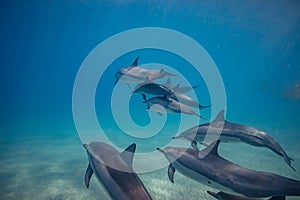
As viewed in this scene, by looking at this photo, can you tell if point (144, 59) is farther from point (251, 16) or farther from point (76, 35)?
point (251, 16)

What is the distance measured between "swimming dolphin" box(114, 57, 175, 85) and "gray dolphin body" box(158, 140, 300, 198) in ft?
10.3

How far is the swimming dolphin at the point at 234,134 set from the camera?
4562 mm

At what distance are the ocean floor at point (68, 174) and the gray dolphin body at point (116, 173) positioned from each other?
3901mm

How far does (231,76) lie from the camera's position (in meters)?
169

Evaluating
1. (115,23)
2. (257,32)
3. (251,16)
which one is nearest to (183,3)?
(251,16)

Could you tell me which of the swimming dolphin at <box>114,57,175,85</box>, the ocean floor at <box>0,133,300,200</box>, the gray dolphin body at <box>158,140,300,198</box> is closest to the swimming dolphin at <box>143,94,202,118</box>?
the swimming dolphin at <box>114,57,175,85</box>

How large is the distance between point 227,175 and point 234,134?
1.53 metres

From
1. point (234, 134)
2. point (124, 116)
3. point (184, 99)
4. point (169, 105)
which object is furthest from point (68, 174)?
point (124, 116)

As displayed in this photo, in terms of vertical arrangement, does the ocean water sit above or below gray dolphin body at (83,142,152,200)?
above

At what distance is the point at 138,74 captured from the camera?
723 centimetres

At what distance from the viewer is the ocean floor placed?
7.76m

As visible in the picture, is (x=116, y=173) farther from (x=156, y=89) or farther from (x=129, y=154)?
(x=156, y=89)

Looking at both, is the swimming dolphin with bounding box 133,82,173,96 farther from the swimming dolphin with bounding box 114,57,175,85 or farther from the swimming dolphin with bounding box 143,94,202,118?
the swimming dolphin with bounding box 114,57,175,85

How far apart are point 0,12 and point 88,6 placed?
13553mm
